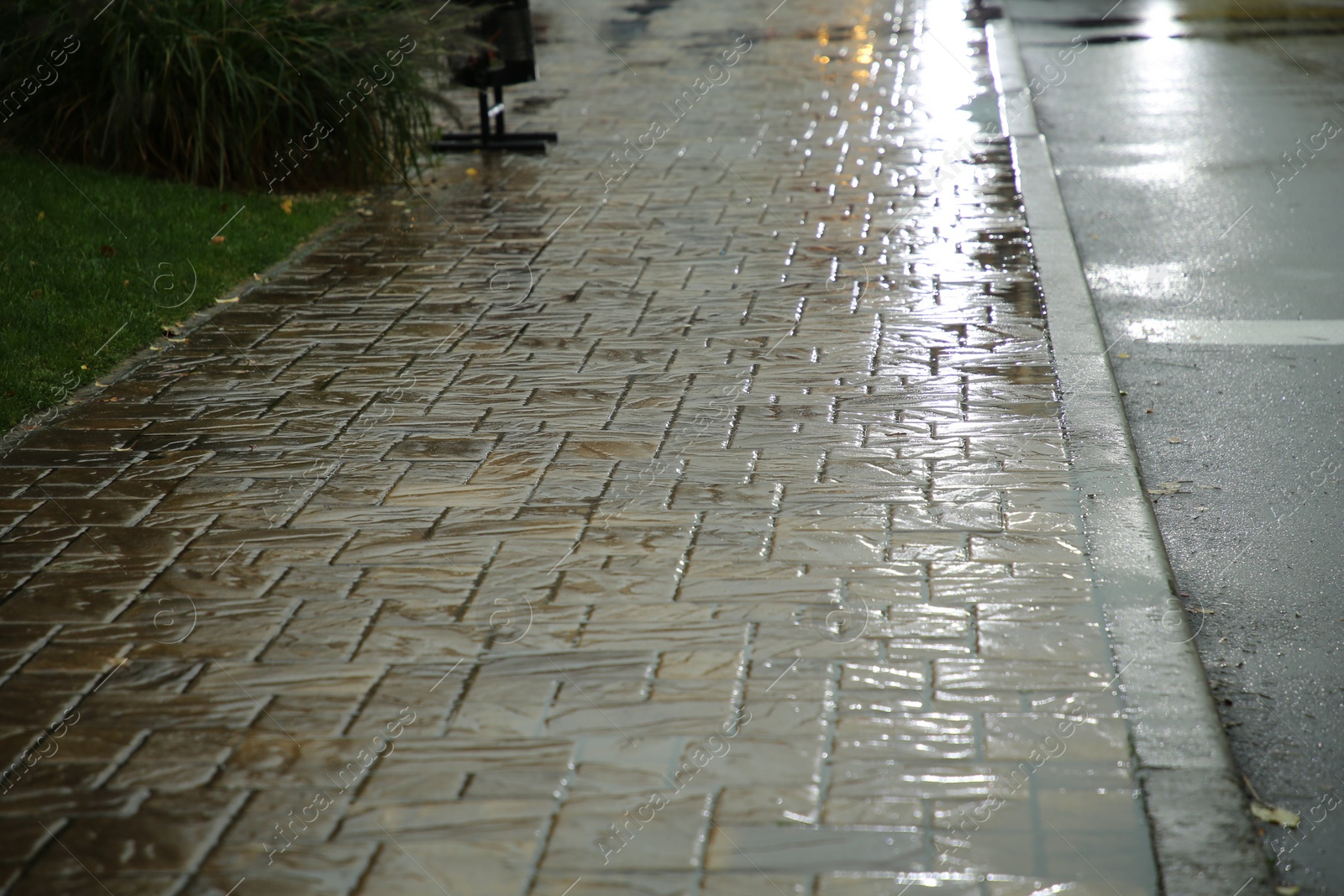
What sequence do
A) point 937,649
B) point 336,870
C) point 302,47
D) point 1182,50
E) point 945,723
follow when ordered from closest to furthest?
point 336,870
point 945,723
point 937,649
point 302,47
point 1182,50

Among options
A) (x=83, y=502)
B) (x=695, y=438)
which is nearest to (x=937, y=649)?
(x=695, y=438)

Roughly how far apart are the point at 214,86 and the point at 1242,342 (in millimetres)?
6900

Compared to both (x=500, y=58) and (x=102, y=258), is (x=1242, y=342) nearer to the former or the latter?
(x=102, y=258)

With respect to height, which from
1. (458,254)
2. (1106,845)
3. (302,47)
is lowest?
(1106,845)

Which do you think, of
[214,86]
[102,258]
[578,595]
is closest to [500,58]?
[214,86]

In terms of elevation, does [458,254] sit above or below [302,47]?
below

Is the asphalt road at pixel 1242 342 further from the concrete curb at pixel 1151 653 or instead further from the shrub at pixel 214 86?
the shrub at pixel 214 86

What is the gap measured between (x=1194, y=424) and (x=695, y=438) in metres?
2.22

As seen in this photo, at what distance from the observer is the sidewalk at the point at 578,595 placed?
3.21 m

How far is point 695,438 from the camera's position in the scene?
17.9 feet

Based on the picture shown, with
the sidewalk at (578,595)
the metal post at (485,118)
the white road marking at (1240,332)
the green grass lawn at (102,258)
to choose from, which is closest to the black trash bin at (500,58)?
the metal post at (485,118)

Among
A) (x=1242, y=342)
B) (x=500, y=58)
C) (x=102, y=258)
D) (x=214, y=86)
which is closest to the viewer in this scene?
(x=1242, y=342)

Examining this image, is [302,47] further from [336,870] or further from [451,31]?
[336,870]

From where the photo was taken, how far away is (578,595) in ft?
14.0
